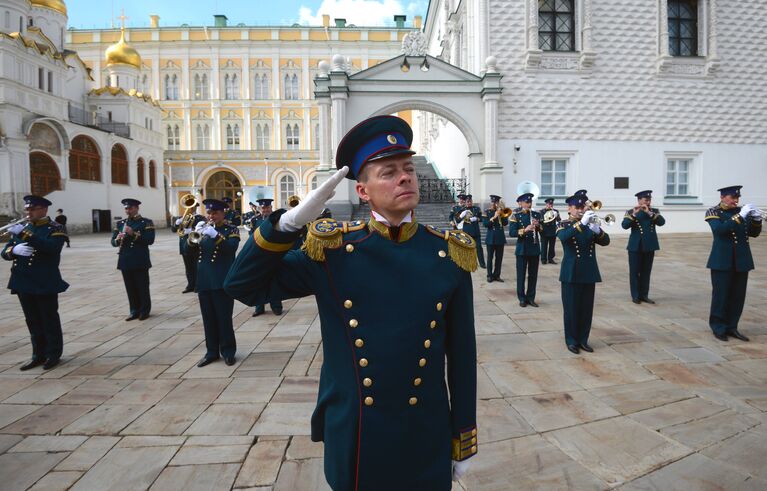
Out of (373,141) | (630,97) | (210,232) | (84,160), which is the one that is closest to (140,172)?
(84,160)

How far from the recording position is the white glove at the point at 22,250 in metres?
5.55

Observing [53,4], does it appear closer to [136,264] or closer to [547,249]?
[136,264]

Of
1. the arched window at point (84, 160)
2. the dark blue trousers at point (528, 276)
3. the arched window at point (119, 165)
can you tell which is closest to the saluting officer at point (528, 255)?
the dark blue trousers at point (528, 276)

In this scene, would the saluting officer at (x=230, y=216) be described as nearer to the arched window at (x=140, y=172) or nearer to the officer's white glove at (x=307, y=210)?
the officer's white glove at (x=307, y=210)

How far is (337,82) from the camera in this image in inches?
688

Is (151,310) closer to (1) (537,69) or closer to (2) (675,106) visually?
(1) (537,69)

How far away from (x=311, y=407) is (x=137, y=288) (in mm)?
5501

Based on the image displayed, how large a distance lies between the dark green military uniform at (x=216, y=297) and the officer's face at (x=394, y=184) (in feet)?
14.4

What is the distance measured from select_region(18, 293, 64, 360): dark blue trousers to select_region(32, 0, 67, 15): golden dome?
39.5 metres

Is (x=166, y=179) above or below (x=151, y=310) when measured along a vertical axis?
above

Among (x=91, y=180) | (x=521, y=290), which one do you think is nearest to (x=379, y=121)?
(x=521, y=290)

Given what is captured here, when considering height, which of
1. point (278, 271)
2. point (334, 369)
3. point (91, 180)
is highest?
point (91, 180)

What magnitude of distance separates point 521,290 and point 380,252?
7186 mm

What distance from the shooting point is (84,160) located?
103 feet
